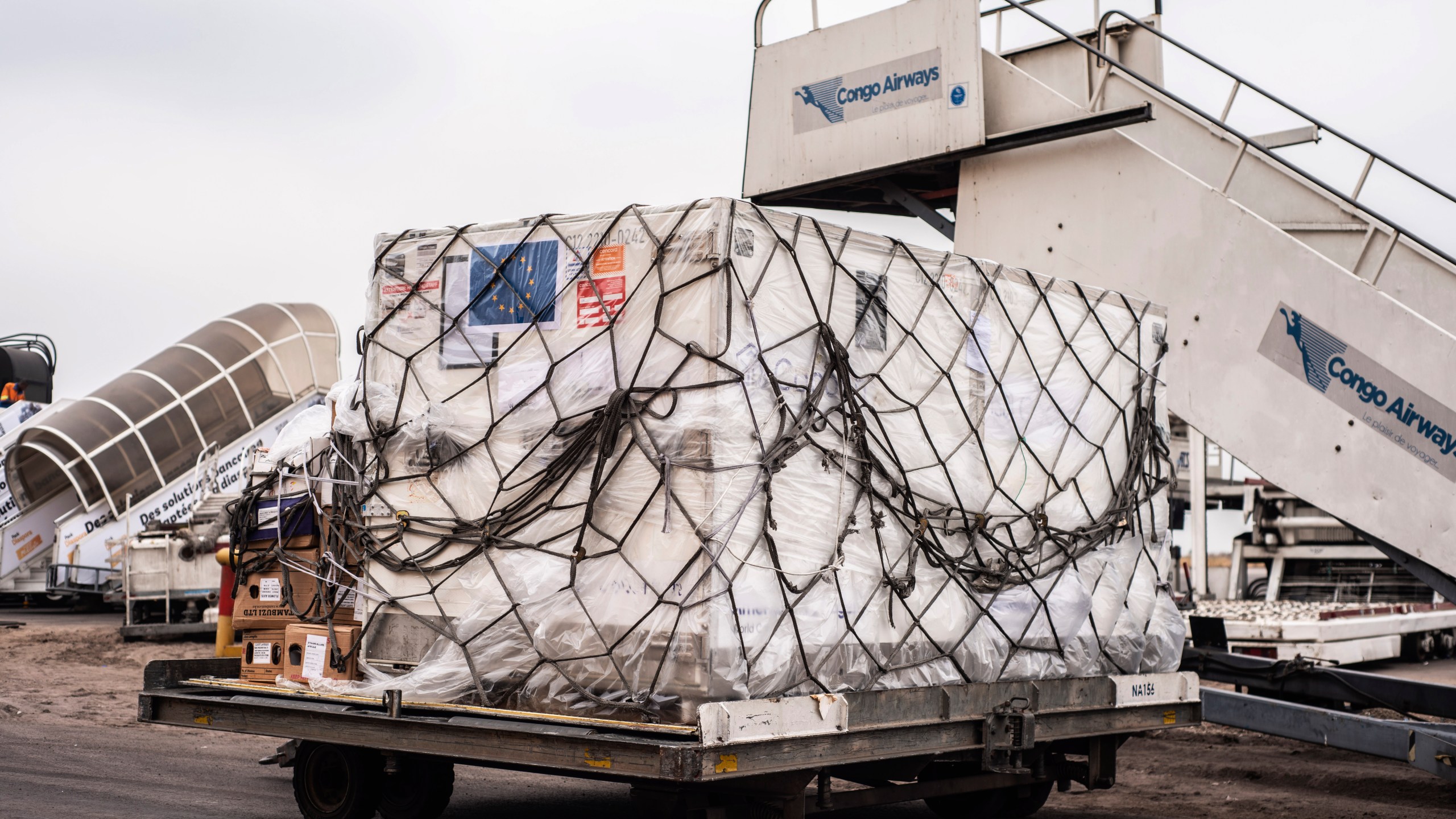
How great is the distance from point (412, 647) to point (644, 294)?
192cm

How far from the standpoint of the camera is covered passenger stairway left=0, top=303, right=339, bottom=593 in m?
21.4

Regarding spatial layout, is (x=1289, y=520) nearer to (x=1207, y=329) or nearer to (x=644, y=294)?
(x=1207, y=329)

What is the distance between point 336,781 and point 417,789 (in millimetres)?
463

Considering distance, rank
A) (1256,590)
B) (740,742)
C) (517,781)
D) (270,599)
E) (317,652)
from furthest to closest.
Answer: (1256,590) → (517,781) → (270,599) → (317,652) → (740,742)

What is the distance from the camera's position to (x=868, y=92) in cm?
855

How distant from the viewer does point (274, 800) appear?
7480 millimetres

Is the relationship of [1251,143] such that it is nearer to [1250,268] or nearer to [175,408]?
[1250,268]

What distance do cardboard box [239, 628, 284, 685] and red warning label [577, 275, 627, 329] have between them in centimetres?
241

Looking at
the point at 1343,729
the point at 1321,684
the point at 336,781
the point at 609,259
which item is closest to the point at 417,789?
the point at 336,781

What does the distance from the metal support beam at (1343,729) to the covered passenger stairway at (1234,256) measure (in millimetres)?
1010

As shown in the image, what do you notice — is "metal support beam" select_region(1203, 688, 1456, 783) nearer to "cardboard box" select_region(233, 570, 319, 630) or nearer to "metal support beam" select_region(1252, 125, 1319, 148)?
"metal support beam" select_region(1252, 125, 1319, 148)

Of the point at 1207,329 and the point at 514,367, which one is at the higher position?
the point at 1207,329

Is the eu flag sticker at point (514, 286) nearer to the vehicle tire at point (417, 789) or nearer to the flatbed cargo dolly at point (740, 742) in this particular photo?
the flatbed cargo dolly at point (740, 742)

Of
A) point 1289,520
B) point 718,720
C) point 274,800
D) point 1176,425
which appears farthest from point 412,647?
point 1176,425
